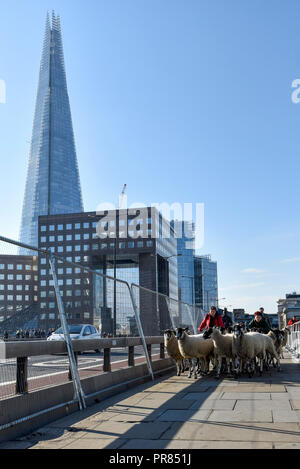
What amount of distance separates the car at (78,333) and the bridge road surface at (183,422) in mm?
1210

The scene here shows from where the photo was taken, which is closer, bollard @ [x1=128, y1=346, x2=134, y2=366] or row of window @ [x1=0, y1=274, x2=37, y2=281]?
row of window @ [x1=0, y1=274, x2=37, y2=281]

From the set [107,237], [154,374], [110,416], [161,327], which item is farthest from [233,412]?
[107,237]

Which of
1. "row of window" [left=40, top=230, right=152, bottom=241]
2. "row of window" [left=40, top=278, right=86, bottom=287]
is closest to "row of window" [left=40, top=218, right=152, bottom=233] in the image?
"row of window" [left=40, top=230, right=152, bottom=241]

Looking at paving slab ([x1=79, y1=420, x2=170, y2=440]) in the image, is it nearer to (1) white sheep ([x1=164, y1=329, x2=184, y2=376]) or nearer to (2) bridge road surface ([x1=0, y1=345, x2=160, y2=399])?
(2) bridge road surface ([x1=0, y1=345, x2=160, y2=399])

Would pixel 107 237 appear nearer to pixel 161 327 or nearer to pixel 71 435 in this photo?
pixel 161 327

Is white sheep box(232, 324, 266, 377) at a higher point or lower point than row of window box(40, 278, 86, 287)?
lower

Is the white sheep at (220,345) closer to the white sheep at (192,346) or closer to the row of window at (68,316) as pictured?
the white sheep at (192,346)

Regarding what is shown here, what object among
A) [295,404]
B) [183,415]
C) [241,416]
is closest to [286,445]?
[241,416]

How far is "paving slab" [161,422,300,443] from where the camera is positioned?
5770 millimetres

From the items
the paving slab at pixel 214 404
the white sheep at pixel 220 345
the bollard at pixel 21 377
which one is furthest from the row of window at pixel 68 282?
the white sheep at pixel 220 345

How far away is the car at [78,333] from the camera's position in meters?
8.55

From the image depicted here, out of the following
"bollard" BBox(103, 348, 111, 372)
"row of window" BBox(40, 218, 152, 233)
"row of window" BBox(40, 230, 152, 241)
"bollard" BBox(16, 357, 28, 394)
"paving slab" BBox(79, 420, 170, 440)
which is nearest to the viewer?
"paving slab" BBox(79, 420, 170, 440)

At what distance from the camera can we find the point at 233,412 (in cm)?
765

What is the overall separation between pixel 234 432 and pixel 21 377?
2.87m
